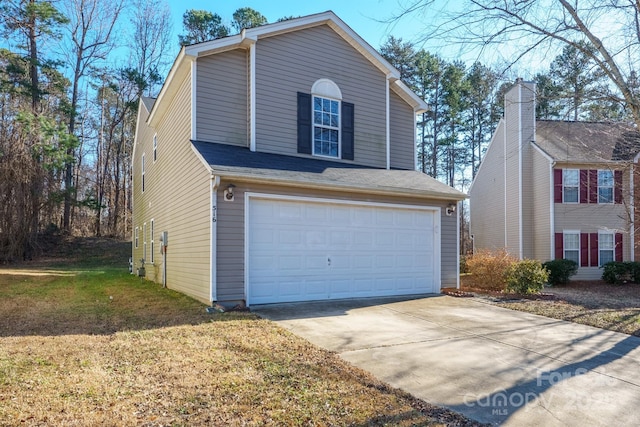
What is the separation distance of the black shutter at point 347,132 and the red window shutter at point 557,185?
34.0 feet

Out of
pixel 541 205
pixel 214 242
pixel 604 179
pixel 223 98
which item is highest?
pixel 223 98

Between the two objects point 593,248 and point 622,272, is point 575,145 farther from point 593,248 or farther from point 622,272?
point 622,272

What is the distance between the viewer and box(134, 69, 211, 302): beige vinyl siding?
8.26 metres

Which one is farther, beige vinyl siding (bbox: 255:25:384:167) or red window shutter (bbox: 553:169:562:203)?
red window shutter (bbox: 553:169:562:203)

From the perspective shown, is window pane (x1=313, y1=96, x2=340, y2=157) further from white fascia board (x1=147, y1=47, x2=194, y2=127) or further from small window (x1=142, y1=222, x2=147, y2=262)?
small window (x1=142, y1=222, x2=147, y2=262)

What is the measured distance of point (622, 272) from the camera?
15.3m

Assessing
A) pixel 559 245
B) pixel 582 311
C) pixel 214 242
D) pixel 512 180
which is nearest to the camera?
pixel 214 242

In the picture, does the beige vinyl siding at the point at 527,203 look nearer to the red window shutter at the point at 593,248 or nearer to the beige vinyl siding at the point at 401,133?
the red window shutter at the point at 593,248

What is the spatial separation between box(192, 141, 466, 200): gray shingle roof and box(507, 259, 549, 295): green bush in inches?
95.1

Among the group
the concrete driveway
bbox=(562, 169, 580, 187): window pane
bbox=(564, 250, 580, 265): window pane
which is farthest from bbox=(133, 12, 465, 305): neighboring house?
bbox=(564, 250, 580, 265): window pane

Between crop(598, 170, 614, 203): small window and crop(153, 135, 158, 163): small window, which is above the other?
crop(153, 135, 158, 163): small window

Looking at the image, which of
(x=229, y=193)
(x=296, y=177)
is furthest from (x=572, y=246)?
(x=229, y=193)

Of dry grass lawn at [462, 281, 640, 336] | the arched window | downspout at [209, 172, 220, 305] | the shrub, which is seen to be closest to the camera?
dry grass lawn at [462, 281, 640, 336]

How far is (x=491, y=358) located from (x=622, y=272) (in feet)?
45.8
